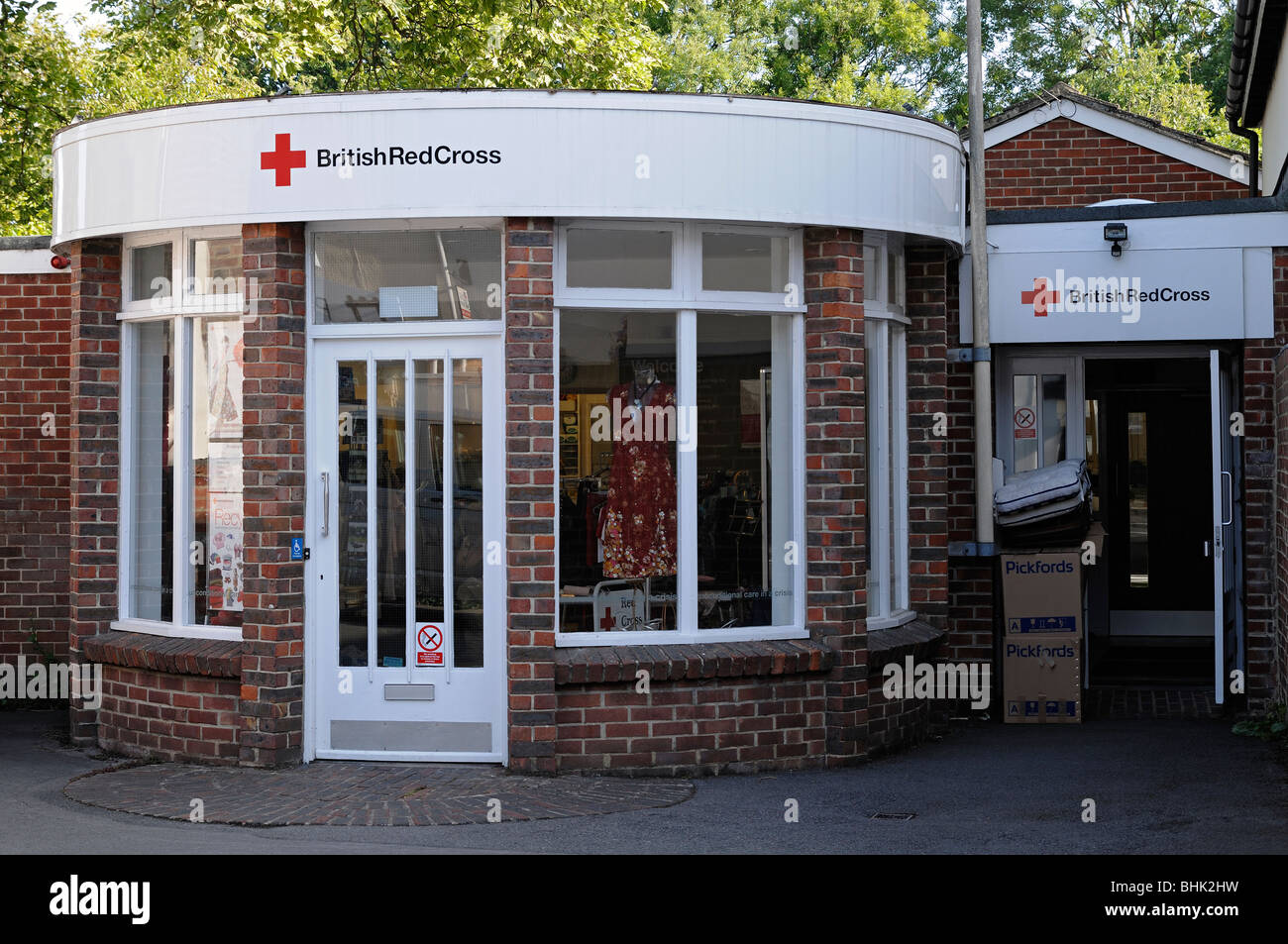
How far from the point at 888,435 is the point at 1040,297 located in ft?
5.78

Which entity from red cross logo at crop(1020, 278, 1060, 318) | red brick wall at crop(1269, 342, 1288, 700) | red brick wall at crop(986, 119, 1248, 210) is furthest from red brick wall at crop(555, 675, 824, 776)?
red brick wall at crop(986, 119, 1248, 210)

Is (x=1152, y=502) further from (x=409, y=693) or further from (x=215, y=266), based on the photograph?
(x=215, y=266)

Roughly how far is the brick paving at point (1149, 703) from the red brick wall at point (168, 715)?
5.71 m

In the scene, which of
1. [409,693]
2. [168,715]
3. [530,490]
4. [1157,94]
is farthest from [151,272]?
[1157,94]

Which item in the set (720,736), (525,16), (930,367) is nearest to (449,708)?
(720,736)

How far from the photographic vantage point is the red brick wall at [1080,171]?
1484 centimetres

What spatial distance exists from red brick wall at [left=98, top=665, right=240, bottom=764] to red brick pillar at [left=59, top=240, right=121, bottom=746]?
427 millimetres

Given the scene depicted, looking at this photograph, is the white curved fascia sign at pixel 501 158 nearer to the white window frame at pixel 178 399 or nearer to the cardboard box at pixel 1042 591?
the white window frame at pixel 178 399

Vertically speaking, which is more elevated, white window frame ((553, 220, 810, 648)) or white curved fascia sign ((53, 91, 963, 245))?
white curved fascia sign ((53, 91, 963, 245))

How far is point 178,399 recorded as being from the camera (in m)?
8.59

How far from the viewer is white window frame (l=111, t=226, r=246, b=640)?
27.5 feet

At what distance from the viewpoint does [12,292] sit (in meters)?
10.4

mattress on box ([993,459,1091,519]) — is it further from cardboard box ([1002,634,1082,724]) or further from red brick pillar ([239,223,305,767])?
red brick pillar ([239,223,305,767])

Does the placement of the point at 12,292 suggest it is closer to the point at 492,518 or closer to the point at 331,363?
Answer: the point at 331,363
